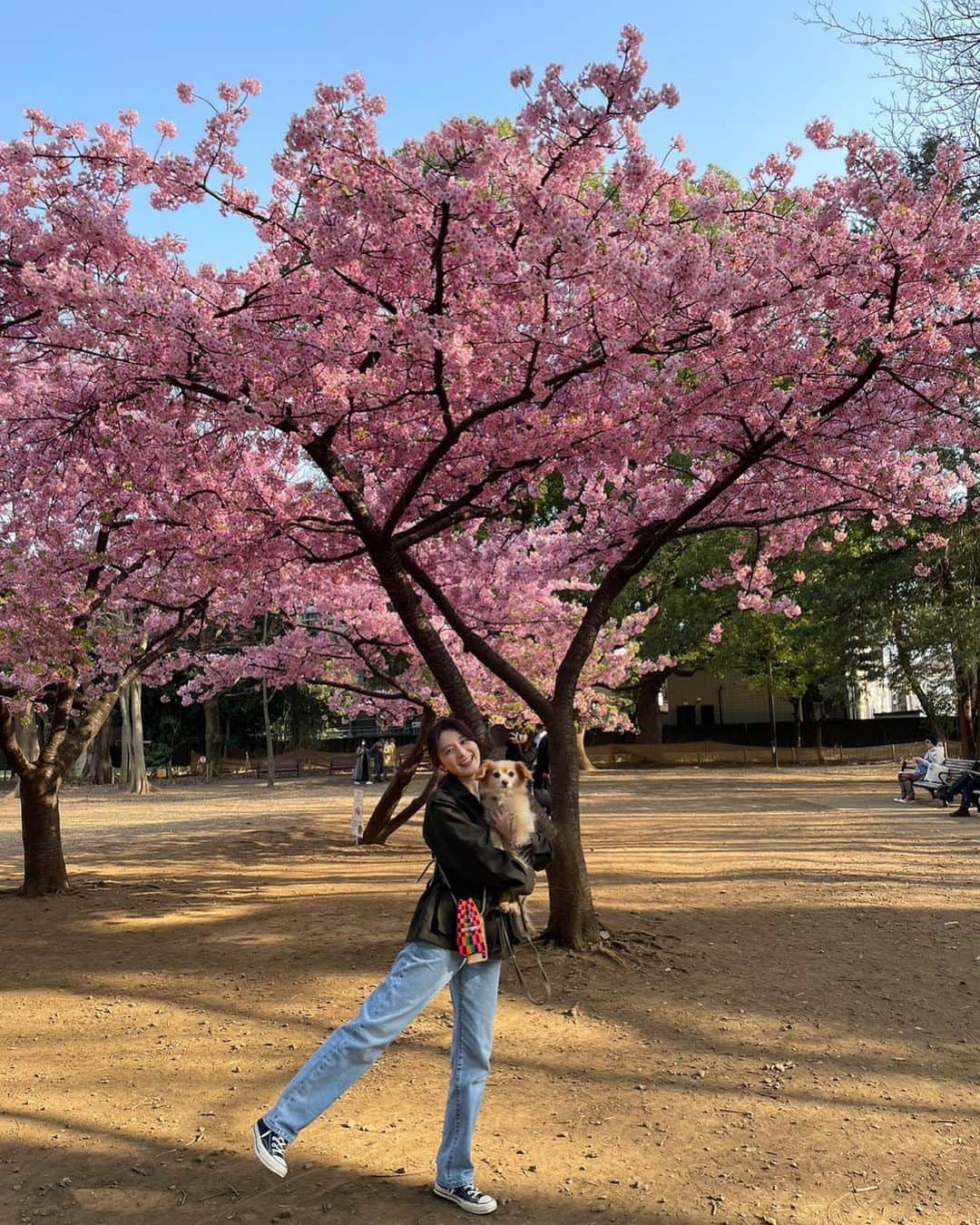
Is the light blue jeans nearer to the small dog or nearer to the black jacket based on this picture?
the black jacket

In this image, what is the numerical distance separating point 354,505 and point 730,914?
15.1ft

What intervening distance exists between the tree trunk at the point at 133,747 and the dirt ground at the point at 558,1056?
800 inches

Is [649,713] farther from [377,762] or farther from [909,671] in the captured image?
[909,671]

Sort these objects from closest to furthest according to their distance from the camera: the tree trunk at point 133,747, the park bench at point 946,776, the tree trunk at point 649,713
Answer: the park bench at point 946,776 → the tree trunk at point 133,747 → the tree trunk at point 649,713

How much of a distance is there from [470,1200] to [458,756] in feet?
4.72

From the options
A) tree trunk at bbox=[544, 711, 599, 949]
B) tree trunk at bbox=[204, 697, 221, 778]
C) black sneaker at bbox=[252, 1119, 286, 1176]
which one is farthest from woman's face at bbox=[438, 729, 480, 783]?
tree trunk at bbox=[204, 697, 221, 778]

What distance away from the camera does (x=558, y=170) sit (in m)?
5.27

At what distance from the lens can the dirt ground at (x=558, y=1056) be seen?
346 cm

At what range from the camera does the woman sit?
10.8ft

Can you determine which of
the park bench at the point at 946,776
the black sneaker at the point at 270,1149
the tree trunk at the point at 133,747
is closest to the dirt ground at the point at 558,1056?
the black sneaker at the point at 270,1149

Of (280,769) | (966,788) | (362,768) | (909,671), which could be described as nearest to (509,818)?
(966,788)

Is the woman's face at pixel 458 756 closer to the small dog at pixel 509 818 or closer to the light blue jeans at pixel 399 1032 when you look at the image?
the small dog at pixel 509 818

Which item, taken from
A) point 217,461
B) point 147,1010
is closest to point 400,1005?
point 147,1010

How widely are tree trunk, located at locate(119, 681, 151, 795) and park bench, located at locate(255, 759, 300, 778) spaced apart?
6205 millimetres
